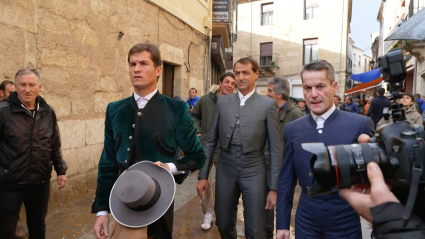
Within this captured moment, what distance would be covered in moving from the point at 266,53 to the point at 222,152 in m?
23.5

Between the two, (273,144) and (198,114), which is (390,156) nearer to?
(273,144)

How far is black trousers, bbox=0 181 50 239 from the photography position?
2.70m

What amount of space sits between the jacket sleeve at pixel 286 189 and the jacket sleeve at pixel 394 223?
1061 mm

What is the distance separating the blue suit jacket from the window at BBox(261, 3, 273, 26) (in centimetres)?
2470

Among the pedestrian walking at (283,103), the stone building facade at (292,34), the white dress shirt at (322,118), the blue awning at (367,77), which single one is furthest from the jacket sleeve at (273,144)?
the stone building facade at (292,34)

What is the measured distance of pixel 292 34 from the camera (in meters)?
→ 24.2

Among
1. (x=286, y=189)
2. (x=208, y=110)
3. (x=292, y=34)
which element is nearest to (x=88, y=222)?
(x=208, y=110)

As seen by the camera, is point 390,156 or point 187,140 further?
point 187,140

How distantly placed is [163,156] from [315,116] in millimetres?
1059

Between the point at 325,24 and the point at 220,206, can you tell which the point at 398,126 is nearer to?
the point at 220,206

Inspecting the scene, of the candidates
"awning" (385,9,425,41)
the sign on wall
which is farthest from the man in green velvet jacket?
the sign on wall

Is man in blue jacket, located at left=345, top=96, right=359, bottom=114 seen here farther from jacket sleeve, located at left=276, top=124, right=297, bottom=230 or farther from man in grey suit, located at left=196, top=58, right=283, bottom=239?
jacket sleeve, located at left=276, top=124, right=297, bottom=230

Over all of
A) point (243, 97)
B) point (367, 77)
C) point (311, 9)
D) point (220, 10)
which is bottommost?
point (243, 97)

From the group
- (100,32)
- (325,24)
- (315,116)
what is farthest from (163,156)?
(325,24)
